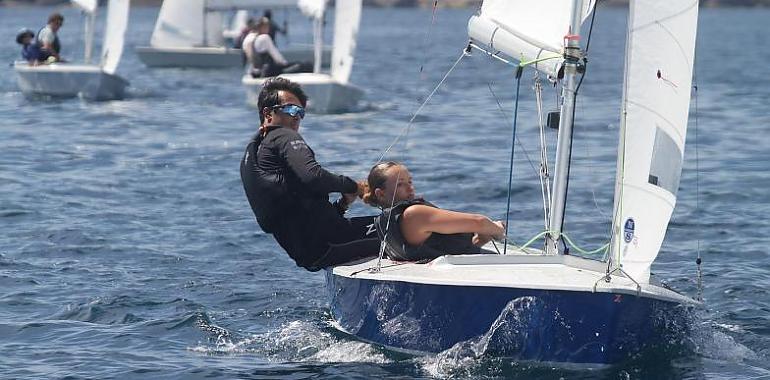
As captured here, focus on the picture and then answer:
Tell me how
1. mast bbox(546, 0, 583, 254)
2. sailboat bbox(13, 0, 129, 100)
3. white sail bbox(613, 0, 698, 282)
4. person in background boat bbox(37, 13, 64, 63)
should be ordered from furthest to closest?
1. sailboat bbox(13, 0, 129, 100)
2. person in background boat bbox(37, 13, 64, 63)
3. mast bbox(546, 0, 583, 254)
4. white sail bbox(613, 0, 698, 282)

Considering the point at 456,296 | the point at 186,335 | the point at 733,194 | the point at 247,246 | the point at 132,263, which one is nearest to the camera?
the point at 456,296

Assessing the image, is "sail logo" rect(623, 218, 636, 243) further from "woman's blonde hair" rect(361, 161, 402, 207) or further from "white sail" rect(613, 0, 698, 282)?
"woman's blonde hair" rect(361, 161, 402, 207)

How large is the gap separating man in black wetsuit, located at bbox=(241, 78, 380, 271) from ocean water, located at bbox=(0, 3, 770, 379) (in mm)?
522

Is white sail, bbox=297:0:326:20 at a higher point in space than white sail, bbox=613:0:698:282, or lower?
higher

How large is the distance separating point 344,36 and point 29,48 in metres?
5.69

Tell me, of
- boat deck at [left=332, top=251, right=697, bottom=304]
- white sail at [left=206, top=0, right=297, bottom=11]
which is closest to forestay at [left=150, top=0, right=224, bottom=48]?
white sail at [left=206, top=0, right=297, bottom=11]

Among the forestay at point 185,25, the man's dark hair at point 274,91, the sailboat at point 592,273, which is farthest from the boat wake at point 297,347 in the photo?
the forestay at point 185,25

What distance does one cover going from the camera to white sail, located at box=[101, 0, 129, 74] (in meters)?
23.6

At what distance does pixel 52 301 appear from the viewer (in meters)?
9.24

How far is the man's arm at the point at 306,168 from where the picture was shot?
771 cm

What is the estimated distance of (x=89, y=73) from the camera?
23500 millimetres

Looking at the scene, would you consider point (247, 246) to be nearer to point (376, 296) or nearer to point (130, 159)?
point (376, 296)

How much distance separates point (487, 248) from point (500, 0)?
1546 millimetres

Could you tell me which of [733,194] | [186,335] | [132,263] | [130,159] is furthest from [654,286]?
[130,159]
